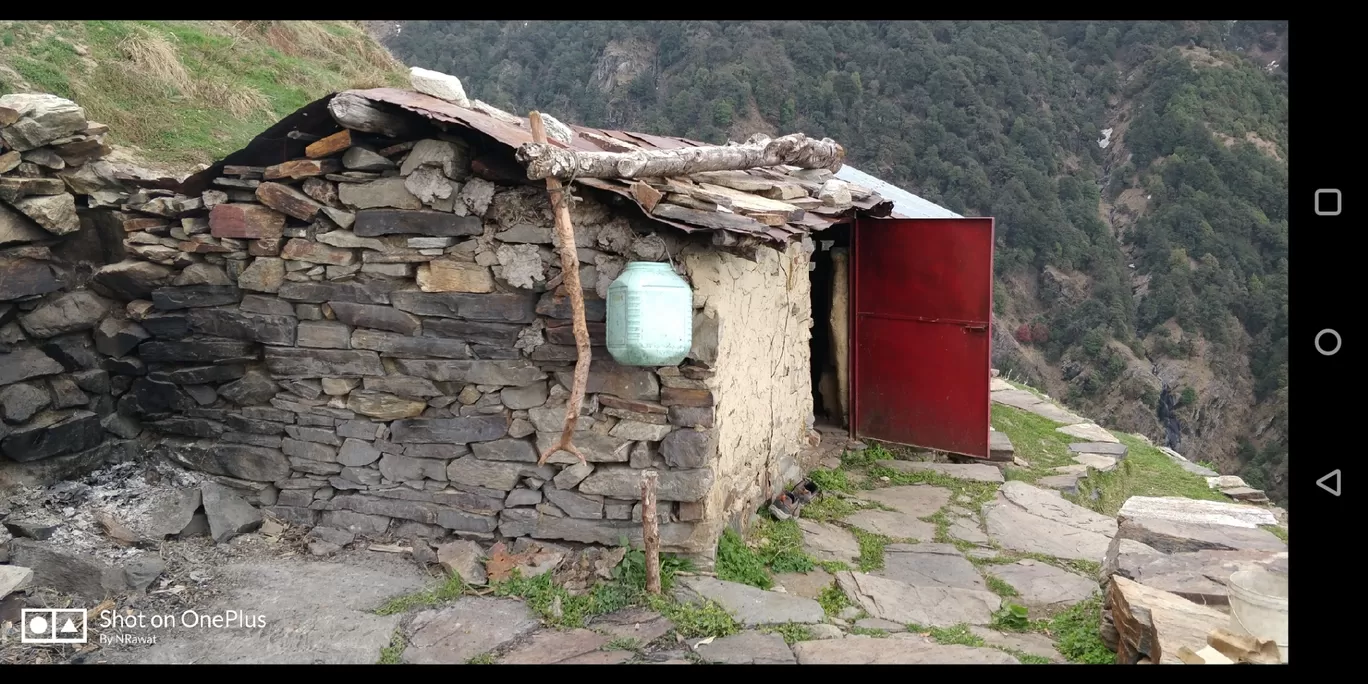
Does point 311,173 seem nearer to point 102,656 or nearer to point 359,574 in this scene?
point 359,574

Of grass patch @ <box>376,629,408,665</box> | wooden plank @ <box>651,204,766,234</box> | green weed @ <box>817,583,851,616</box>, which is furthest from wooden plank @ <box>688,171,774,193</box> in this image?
grass patch @ <box>376,629,408,665</box>

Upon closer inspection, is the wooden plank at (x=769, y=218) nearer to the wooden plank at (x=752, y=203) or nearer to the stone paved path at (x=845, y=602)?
the wooden plank at (x=752, y=203)

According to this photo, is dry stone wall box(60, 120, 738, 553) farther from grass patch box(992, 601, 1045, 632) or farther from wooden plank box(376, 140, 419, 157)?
grass patch box(992, 601, 1045, 632)

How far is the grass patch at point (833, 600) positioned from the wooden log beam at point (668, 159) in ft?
7.86

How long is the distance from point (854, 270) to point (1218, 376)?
1989 cm

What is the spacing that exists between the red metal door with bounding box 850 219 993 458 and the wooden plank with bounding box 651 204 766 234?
10.5ft

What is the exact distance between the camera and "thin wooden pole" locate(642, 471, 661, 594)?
4.36 metres

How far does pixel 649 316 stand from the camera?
4.20 m

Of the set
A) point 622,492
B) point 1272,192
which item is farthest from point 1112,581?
point 1272,192

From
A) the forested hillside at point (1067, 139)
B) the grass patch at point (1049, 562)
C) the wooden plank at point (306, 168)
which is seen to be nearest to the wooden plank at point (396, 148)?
the wooden plank at point (306, 168)

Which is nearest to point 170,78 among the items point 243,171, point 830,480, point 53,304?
point 53,304

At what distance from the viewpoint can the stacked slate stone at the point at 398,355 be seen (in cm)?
462

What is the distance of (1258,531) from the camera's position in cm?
434

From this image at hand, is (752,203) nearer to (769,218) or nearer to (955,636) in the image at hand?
(769,218)
